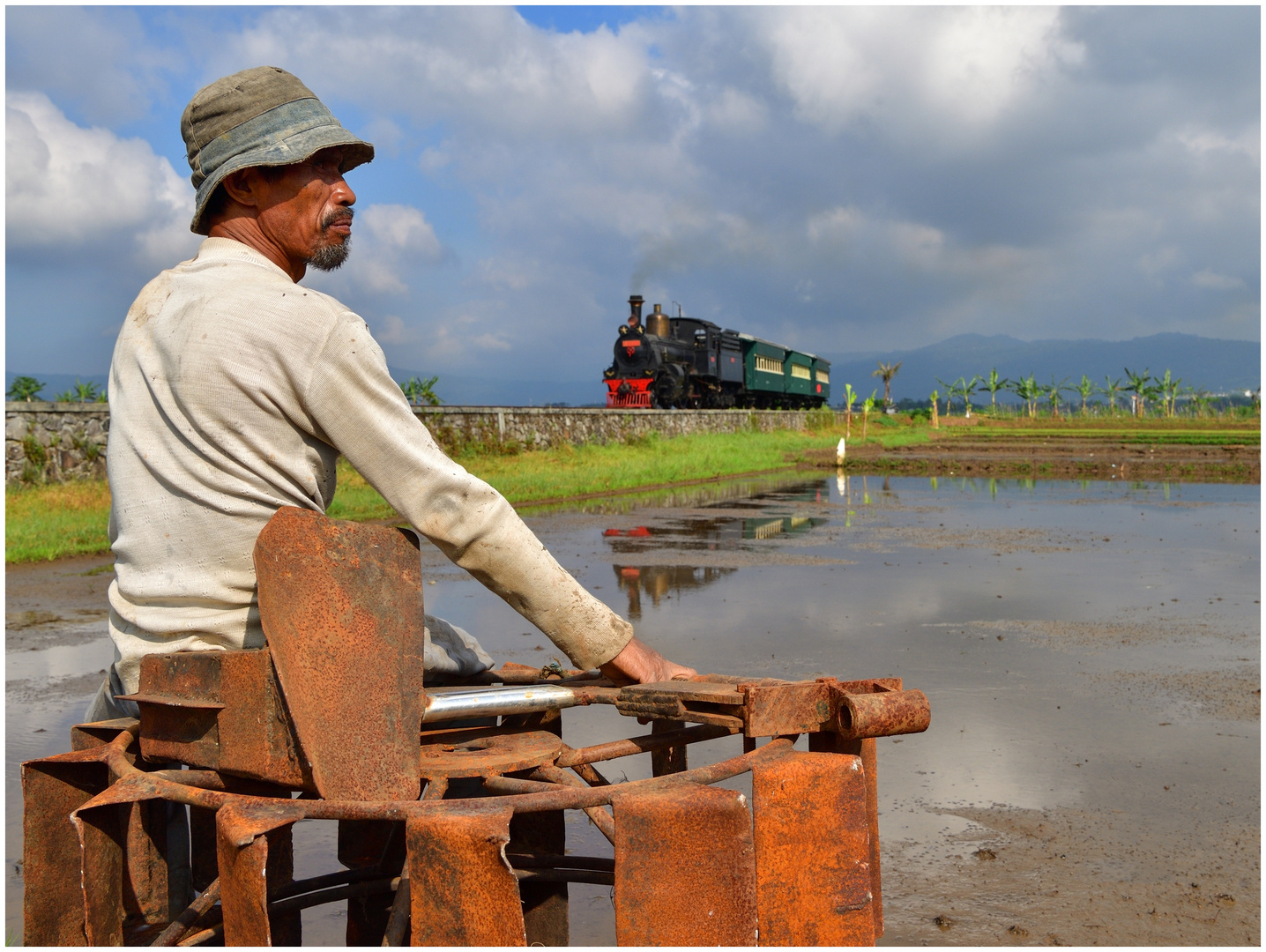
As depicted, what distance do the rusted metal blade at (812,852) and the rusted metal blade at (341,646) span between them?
20.6 inches

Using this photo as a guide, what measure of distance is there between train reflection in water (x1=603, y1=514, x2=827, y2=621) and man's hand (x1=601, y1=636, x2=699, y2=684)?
18.1 ft

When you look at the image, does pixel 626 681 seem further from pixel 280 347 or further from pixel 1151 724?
pixel 1151 724

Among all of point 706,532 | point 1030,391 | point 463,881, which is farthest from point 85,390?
point 1030,391

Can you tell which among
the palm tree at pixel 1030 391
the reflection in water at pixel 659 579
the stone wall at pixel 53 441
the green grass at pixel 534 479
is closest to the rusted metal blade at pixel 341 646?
the reflection in water at pixel 659 579

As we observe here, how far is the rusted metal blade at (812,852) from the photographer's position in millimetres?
1396

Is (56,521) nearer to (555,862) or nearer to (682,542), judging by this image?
(682,542)

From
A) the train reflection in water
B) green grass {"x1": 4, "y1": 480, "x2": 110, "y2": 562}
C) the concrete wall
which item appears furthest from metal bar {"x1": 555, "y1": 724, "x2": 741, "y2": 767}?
the concrete wall

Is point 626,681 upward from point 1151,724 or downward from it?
upward

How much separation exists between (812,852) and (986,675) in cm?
482

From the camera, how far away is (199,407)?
152cm

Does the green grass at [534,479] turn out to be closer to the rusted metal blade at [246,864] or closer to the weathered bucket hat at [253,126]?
the weathered bucket hat at [253,126]

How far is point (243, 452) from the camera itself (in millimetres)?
1531

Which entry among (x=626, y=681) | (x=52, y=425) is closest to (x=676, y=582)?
(x=626, y=681)

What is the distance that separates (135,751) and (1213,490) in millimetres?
21089
